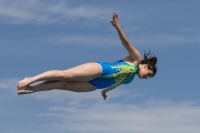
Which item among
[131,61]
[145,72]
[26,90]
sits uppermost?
[131,61]

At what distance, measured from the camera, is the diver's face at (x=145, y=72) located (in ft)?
47.2

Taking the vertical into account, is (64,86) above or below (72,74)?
below

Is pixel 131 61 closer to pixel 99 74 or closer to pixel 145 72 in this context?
pixel 145 72

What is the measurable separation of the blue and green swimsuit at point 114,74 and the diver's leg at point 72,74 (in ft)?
1.17

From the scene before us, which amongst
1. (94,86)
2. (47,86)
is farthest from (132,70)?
(47,86)

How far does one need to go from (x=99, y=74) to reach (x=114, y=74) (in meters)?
0.66

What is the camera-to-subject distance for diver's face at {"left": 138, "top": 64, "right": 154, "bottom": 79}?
1440 cm

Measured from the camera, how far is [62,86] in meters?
13.5

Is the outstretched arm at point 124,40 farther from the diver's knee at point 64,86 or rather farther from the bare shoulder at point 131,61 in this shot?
the diver's knee at point 64,86

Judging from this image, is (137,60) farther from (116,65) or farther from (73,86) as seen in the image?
(73,86)

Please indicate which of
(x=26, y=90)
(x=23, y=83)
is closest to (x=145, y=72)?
(x=26, y=90)

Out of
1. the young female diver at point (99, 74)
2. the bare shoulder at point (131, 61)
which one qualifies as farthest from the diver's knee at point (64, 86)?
the bare shoulder at point (131, 61)

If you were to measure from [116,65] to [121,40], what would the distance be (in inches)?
31.6

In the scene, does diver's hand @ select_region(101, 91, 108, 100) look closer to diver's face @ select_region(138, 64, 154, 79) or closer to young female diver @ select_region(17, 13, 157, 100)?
young female diver @ select_region(17, 13, 157, 100)
